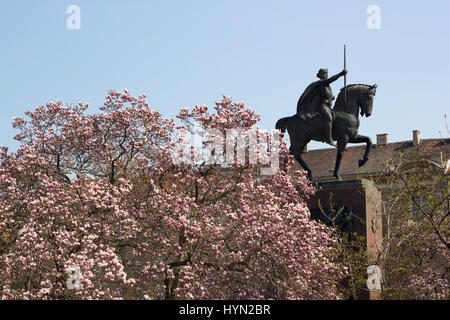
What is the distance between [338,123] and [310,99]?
1.28 meters

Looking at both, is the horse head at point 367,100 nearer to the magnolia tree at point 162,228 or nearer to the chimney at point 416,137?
the magnolia tree at point 162,228

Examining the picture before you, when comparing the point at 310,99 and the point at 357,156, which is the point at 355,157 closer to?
the point at 357,156

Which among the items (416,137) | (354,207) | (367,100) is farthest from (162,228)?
(416,137)

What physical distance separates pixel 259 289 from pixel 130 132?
7126 mm

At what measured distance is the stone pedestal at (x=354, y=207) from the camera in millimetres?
20422

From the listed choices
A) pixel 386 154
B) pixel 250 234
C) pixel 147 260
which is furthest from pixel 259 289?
pixel 386 154

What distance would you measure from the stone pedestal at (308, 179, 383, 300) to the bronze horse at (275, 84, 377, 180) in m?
0.93

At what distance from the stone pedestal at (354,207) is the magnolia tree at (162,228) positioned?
612 mm

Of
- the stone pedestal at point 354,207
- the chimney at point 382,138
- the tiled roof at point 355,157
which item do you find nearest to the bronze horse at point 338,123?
the stone pedestal at point 354,207

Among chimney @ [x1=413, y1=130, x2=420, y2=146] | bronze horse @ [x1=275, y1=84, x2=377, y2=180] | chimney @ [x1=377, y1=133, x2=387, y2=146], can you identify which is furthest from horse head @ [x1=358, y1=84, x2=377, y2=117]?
chimney @ [x1=377, y1=133, x2=387, y2=146]

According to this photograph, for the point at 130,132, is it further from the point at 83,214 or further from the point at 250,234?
the point at 250,234

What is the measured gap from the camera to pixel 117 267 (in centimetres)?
1656

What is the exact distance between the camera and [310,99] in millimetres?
22453

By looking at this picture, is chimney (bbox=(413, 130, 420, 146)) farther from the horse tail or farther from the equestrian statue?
the horse tail
